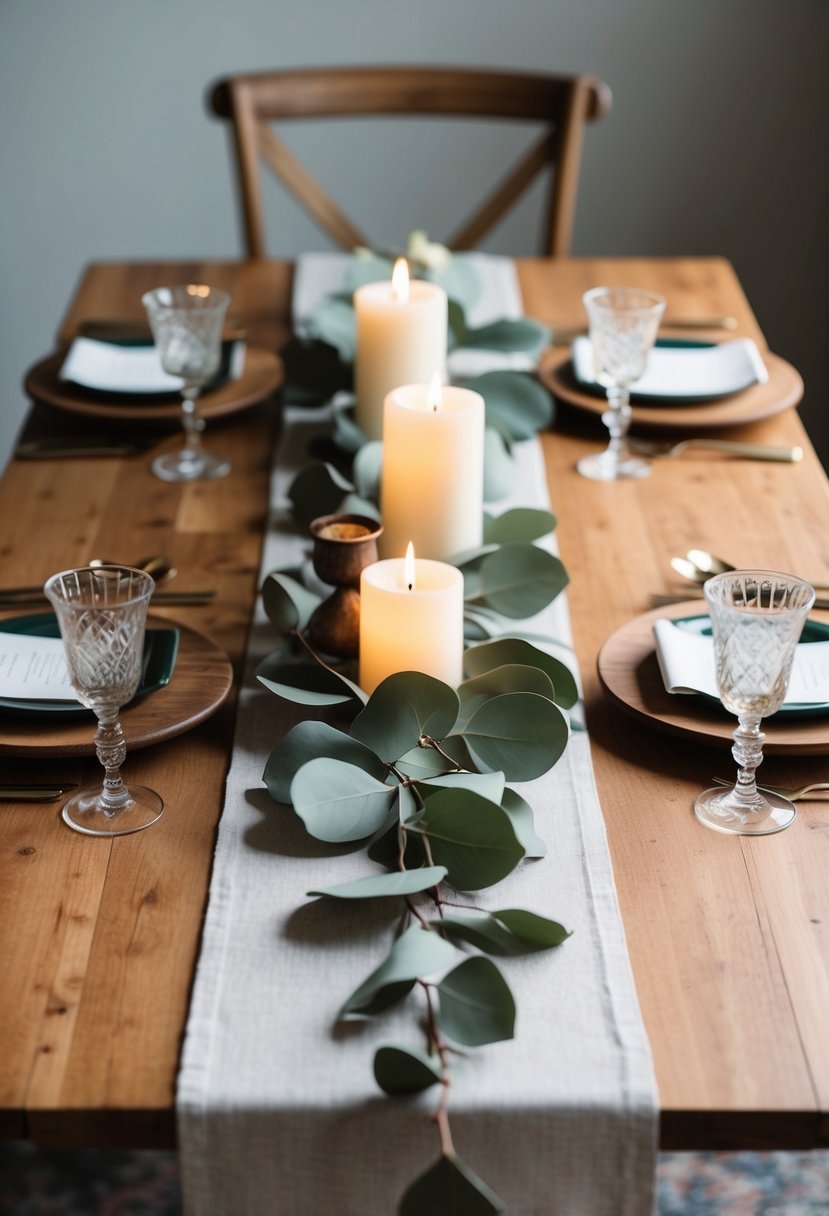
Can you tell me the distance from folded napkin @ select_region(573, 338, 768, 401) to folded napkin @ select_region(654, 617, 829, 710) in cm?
53

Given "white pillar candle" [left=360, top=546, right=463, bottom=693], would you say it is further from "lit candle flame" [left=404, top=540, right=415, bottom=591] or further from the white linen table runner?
Result: the white linen table runner

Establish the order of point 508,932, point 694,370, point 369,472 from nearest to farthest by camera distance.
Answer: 1. point 508,932
2. point 369,472
3. point 694,370

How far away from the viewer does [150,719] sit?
3.06 ft

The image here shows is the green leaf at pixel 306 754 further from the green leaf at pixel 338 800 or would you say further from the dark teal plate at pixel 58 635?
the dark teal plate at pixel 58 635

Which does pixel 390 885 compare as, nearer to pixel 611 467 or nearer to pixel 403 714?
pixel 403 714

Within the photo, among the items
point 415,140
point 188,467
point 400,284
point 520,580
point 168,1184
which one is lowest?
point 168,1184

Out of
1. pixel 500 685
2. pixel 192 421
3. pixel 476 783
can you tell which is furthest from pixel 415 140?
pixel 476 783

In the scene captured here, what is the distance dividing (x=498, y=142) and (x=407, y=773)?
233cm

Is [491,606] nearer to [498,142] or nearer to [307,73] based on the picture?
[307,73]

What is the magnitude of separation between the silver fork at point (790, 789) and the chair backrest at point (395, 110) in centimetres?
146

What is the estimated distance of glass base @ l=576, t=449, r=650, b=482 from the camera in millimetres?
1402

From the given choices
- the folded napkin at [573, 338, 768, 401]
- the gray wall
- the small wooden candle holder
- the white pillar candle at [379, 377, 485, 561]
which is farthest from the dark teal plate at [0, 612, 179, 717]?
the gray wall

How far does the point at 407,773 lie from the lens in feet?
2.81

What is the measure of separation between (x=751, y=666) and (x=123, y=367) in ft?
3.25
